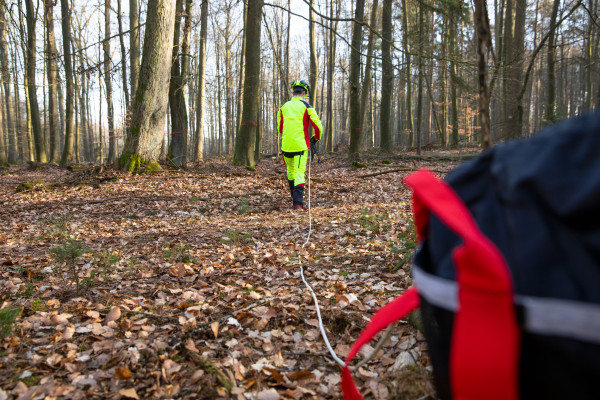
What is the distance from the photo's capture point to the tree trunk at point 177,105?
1245cm

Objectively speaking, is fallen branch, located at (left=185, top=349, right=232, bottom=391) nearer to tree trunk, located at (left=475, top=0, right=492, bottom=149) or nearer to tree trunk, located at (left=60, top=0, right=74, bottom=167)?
tree trunk, located at (left=475, top=0, right=492, bottom=149)

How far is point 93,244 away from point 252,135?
24.5 feet

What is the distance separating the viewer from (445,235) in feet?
3.28

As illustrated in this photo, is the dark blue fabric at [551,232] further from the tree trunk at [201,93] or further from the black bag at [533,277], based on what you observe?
the tree trunk at [201,93]

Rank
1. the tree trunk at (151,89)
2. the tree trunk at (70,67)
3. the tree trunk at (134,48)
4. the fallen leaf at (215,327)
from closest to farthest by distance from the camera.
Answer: the fallen leaf at (215,327)
the tree trunk at (151,89)
the tree trunk at (134,48)
the tree trunk at (70,67)

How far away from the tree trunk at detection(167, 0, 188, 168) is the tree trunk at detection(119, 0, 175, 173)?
Result: 8.18 feet

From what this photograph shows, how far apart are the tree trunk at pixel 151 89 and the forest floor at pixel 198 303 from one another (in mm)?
2713

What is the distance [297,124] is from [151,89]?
14.7 feet

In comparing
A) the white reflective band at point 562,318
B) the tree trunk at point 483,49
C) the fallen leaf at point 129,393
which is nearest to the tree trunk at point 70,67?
the fallen leaf at point 129,393

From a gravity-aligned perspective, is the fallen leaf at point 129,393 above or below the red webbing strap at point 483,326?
below

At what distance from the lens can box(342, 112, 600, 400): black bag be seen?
2.49 feet

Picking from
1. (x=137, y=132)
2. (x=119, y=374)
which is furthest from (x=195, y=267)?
(x=137, y=132)

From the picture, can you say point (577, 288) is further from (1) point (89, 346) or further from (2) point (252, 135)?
(2) point (252, 135)

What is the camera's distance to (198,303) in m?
3.18
